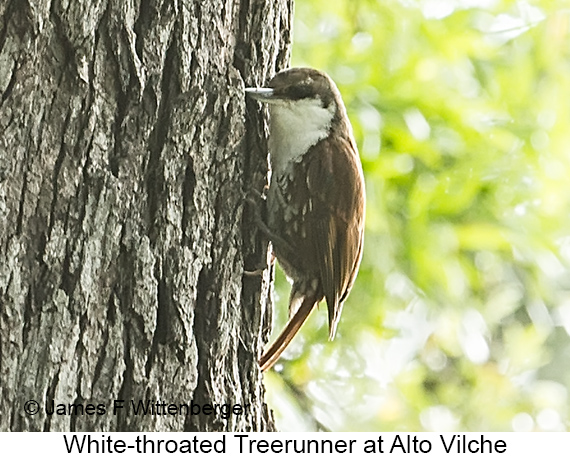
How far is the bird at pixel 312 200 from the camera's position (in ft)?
7.41

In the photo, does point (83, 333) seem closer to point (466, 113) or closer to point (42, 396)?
point (42, 396)

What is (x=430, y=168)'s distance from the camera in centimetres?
376

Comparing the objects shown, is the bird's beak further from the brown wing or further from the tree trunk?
the brown wing

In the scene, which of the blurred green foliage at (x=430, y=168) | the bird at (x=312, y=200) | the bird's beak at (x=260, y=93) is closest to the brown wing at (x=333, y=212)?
the bird at (x=312, y=200)

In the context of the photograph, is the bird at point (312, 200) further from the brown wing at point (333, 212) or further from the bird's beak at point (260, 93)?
the bird's beak at point (260, 93)

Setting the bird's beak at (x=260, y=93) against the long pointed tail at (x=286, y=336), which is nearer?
the bird's beak at (x=260, y=93)

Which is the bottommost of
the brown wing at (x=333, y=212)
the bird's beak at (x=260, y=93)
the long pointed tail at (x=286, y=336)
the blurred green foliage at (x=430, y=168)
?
the long pointed tail at (x=286, y=336)

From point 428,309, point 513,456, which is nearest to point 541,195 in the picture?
point 428,309

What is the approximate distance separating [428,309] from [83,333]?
3.00 m

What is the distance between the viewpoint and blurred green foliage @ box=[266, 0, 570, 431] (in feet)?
12.2

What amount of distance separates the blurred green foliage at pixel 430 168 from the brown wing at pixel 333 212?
124 cm

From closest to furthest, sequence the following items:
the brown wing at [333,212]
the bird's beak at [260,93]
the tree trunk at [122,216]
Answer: the tree trunk at [122,216], the bird's beak at [260,93], the brown wing at [333,212]

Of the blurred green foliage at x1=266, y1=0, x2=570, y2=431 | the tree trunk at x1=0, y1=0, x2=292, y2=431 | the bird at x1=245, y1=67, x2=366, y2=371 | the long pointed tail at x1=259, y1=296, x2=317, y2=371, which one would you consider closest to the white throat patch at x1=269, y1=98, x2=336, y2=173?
the bird at x1=245, y1=67, x2=366, y2=371

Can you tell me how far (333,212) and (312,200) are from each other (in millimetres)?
66
